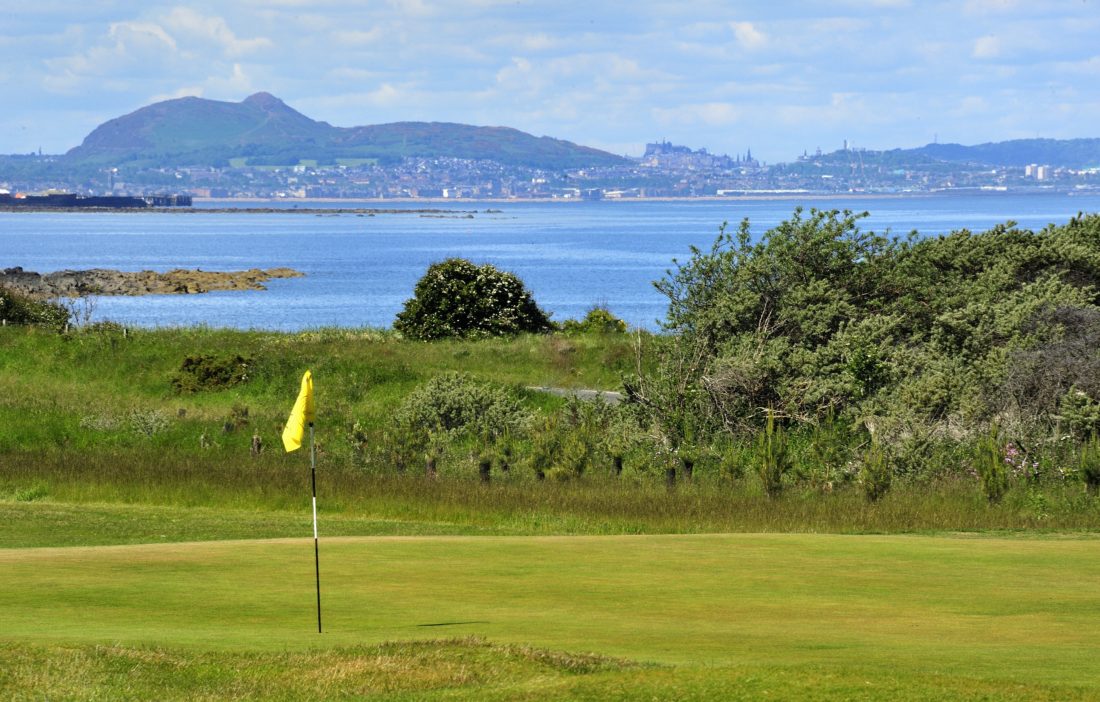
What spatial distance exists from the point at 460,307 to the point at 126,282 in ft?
215

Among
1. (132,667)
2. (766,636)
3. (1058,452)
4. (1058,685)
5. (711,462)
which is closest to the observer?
(1058,685)

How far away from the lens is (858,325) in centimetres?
3381

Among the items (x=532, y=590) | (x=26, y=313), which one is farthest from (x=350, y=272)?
(x=532, y=590)

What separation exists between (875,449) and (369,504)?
9.40m

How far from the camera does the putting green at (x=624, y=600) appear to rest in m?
10.2

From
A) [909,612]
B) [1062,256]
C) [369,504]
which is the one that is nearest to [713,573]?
[909,612]

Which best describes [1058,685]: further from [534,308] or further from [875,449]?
[534,308]

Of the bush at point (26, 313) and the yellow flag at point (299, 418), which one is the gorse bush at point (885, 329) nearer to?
the yellow flag at point (299, 418)

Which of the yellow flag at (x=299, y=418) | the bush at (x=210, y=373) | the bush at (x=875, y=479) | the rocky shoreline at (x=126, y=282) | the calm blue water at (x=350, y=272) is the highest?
the yellow flag at (x=299, y=418)

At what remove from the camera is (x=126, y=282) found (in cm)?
10756

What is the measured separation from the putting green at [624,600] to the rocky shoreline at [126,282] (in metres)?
81.5

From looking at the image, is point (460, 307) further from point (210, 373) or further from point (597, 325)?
point (210, 373)

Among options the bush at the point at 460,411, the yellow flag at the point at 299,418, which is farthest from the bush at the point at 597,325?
the yellow flag at the point at 299,418

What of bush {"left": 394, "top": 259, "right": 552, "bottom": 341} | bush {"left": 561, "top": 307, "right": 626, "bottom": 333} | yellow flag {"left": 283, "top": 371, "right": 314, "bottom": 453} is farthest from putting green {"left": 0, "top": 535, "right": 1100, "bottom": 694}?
bush {"left": 561, "top": 307, "right": 626, "bottom": 333}
